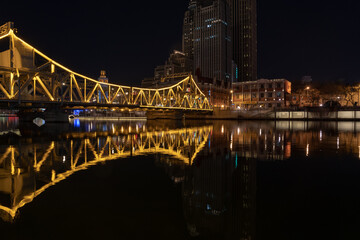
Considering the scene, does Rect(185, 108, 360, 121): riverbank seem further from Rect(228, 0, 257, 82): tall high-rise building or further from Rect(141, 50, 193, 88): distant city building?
Rect(228, 0, 257, 82): tall high-rise building

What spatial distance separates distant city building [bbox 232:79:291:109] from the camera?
9856cm

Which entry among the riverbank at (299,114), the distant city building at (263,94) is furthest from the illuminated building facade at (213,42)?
the riverbank at (299,114)

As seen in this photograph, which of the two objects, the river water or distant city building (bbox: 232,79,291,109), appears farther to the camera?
distant city building (bbox: 232,79,291,109)

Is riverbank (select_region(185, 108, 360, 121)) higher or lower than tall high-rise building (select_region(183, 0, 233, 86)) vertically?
lower

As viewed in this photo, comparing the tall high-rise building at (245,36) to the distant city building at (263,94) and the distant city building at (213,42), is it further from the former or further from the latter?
the distant city building at (263,94)

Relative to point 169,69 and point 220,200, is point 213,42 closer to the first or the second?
point 169,69

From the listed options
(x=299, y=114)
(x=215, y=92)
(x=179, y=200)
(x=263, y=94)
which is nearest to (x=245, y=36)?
(x=215, y=92)

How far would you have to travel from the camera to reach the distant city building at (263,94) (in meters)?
98.6

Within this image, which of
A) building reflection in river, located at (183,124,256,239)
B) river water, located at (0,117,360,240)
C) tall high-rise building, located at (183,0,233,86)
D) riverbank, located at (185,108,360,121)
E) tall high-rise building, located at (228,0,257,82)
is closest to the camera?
river water, located at (0,117,360,240)

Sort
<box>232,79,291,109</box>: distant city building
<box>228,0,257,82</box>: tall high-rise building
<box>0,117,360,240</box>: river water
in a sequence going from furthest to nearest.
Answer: <box>228,0,257,82</box>: tall high-rise building
<box>232,79,291,109</box>: distant city building
<box>0,117,360,240</box>: river water

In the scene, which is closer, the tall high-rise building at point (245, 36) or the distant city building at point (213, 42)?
the distant city building at point (213, 42)

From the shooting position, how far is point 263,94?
334 ft

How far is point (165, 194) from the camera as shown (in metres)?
6.75

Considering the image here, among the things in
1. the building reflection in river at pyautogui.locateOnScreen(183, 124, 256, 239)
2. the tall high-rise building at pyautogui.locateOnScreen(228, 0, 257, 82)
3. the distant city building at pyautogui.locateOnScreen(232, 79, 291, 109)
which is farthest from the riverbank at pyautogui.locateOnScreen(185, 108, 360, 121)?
the tall high-rise building at pyautogui.locateOnScreen(228, 0, 257, 82)
